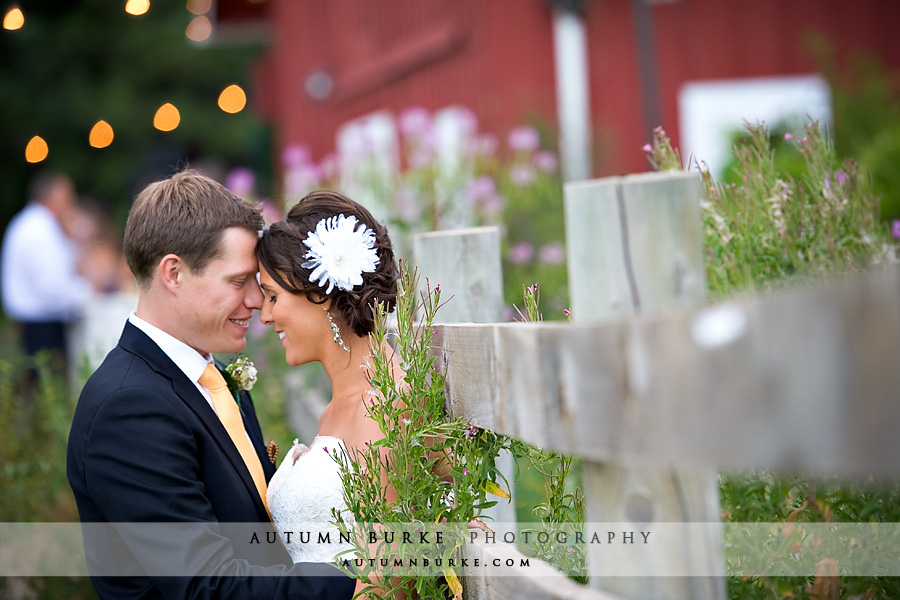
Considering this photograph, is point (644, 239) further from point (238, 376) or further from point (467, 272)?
point (238, 376)

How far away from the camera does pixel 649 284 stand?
4.32 ft

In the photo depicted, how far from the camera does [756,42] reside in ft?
31.0

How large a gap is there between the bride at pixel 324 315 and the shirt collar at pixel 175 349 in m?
0.23

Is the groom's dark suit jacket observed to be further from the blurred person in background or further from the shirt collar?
the blurred person in background

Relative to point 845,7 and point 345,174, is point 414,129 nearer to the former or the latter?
point 345,174

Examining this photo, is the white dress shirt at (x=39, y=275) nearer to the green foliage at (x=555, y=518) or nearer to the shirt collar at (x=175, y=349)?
the shirt collar at (x=175, y=349)

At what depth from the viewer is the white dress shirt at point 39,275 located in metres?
9.14

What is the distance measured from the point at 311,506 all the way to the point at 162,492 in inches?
17.1

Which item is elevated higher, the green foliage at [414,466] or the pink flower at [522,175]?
the pink flower at [522,175]

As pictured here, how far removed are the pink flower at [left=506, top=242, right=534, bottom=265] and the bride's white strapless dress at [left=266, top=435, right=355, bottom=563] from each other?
3320 millimetres

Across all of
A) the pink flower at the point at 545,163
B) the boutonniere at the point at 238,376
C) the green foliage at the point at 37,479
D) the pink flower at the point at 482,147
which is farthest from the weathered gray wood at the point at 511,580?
the pink flower at the point at 482,147

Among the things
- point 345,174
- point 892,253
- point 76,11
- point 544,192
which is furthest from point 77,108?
point 892,253

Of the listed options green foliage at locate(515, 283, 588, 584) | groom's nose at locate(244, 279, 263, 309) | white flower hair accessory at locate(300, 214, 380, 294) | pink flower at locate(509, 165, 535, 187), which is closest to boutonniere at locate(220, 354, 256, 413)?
groom's nose at locate(244, 279, 263, 309)

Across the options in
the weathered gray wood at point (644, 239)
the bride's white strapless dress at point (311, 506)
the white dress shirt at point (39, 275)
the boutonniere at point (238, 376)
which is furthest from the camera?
the white dress shirt at point (39, 275)
